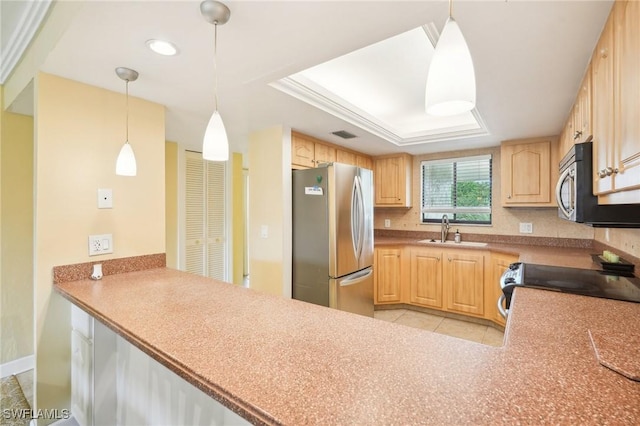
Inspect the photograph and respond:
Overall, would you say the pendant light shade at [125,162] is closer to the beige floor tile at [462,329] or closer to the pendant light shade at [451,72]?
the pendant light shade at [451,72]

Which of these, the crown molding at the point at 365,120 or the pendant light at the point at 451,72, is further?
the crown molding at the point at 365,120

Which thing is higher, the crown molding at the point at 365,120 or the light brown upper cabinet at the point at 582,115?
the crown molding at the point at 365,120

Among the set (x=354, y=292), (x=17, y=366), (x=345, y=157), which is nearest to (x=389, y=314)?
(x=354, y=292)

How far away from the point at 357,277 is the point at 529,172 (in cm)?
217

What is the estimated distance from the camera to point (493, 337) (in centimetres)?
297

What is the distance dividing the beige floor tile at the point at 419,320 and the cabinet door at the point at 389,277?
0.24 meters

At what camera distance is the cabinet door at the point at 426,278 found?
3.49 metres

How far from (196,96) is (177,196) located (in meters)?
1.83

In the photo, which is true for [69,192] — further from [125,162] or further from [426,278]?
[426,278]

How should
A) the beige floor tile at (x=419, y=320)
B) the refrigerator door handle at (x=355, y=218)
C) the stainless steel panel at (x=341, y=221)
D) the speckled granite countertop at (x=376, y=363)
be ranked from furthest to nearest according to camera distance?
the beige floor tile at (x=419, y=320) < the refrigerator door handle at (x=355, y=218) < the stainless steel panel at (x=341, y=221) < the speckled granite countertop at (x=376, y=363)

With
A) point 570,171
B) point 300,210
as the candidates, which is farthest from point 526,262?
point 300,210

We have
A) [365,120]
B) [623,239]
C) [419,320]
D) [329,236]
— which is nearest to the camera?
[623,239]

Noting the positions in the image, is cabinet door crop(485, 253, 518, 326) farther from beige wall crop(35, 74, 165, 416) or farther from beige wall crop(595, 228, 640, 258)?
beige wall crop(35, 74, 165, 416)

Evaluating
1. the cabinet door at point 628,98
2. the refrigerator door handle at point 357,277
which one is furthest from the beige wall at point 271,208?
the cabinet door at point 628,98
